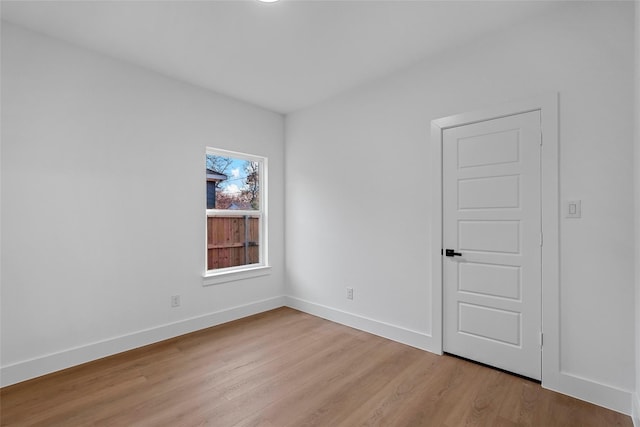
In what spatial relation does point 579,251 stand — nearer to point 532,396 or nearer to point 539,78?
point 532,396

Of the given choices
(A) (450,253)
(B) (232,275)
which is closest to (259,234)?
(B) (232,275)

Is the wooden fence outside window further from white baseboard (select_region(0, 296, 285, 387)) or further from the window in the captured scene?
white baseboard (select_region(0, 296, 285, 387))

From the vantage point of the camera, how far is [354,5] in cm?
213

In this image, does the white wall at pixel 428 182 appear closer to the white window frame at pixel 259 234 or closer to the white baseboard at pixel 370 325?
the white baseboard at pixel 370 325

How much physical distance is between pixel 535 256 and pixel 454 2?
6.20ft

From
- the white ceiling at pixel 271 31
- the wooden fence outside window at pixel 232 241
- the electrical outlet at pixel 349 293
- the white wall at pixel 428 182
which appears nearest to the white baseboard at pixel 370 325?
the white wall at pixel 428 182

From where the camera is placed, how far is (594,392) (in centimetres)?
201

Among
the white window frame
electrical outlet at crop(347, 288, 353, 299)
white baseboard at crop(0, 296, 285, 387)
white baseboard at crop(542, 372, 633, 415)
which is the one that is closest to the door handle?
white baseboard at crop(542, 372, 633, 415)

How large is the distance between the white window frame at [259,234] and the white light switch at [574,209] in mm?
3147

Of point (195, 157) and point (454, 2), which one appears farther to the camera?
point (195, 157)

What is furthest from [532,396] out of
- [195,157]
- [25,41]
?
[25,41]

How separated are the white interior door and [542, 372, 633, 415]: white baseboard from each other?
0.15 m

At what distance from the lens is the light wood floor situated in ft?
6.23

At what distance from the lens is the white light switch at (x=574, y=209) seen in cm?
208
